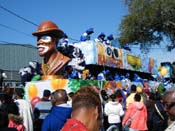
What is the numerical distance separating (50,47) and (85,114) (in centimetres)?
978

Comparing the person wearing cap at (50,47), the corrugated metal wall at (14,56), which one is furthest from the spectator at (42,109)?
the corrugated metal wall at (14,56)

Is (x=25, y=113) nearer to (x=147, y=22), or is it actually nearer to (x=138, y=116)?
(x=138, y=116)

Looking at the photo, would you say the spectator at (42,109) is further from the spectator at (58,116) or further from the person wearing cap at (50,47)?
the person wearing cap at (50,47)

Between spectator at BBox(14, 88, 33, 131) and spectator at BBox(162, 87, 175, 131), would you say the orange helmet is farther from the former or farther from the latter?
spectator at BBox(162, 87, 175, 131)

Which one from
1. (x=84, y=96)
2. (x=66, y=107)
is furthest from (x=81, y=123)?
(x=66, y=107)

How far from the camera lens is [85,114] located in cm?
291

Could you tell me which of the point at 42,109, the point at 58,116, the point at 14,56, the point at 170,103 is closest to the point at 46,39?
the point at 42,109

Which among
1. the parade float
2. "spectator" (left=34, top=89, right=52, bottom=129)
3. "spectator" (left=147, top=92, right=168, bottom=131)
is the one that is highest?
the parade float

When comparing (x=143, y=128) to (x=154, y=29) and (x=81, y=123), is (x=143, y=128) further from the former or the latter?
(x=154, y=29)

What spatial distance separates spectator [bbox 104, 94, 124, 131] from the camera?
10656 mm

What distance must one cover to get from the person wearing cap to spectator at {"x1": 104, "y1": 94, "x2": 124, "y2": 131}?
2.54 metres

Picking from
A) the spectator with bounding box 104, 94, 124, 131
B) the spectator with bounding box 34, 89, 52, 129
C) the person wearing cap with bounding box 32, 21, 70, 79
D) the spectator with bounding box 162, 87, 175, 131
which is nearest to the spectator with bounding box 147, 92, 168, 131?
the spectator with bounding box 104, 94, 124, 131

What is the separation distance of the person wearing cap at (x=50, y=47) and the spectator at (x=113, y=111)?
8.33ft

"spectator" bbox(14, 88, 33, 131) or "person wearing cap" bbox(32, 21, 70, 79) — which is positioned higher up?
"person wearing cap" bbox(32, 21, 70, 79)
